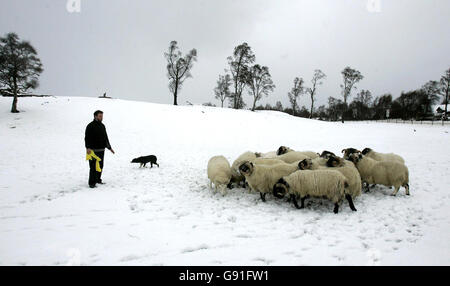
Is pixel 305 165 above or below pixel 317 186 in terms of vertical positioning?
above

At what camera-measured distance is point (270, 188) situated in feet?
21.0

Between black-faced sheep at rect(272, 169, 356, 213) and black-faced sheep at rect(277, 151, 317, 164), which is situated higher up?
black-faced sheep at rect(277, 151, 317, 164)

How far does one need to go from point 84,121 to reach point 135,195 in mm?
20753

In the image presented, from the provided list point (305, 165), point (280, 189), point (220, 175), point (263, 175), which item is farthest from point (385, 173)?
point (220, 175)

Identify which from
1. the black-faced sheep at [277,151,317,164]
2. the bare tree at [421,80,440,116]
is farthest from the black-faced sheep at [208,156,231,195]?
the bare tree at [421,80,440,116]

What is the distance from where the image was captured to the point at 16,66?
2338 cm

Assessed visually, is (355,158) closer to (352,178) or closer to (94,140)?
(352,178)

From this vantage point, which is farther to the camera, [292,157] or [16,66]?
[16,66]

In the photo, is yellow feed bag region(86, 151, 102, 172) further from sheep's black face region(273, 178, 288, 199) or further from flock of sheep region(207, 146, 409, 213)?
sheep's black face region(273, 178, 288, 199)

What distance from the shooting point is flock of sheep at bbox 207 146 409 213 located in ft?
18.0

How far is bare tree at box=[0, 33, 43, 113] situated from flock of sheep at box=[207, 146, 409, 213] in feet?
95.1

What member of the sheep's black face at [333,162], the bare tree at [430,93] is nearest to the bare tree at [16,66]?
the sheep's black face at [333,162]

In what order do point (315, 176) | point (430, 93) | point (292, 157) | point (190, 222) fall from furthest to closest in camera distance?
point (430, 93) < point (292, 157) < point (315, 176) < point (190, 222)

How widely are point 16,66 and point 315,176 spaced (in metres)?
32.7
